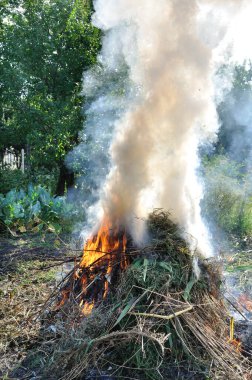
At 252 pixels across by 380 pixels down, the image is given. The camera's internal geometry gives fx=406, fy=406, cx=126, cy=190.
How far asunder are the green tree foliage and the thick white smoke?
6661 mm

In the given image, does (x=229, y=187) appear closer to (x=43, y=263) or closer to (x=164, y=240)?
(x=43, y=263)

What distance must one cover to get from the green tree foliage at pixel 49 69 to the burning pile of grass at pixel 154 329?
777cm

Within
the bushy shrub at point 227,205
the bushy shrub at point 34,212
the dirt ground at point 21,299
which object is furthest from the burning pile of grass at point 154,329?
the bushy shrub at point 34,212

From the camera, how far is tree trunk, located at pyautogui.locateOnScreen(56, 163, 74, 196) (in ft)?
41.1

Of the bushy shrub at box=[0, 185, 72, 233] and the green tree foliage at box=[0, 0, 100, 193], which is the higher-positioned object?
the green tree foliage at box=[0, 0, 100, 193]

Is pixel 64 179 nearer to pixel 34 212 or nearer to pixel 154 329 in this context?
pixel 34 212

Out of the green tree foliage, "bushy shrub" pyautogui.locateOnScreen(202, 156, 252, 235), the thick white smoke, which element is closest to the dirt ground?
the thick white smoke

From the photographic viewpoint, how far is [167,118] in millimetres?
4488

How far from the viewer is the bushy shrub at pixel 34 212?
904 centimetres

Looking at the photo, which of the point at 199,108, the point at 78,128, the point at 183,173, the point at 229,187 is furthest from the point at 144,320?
the point at 78,128

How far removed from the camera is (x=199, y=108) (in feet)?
14.9

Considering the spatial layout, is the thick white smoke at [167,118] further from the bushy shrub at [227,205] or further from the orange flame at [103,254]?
the bushy shrub at [227,205]

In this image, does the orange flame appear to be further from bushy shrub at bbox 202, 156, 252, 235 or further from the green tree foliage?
the green tree foliage

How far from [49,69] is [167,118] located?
8433mm
